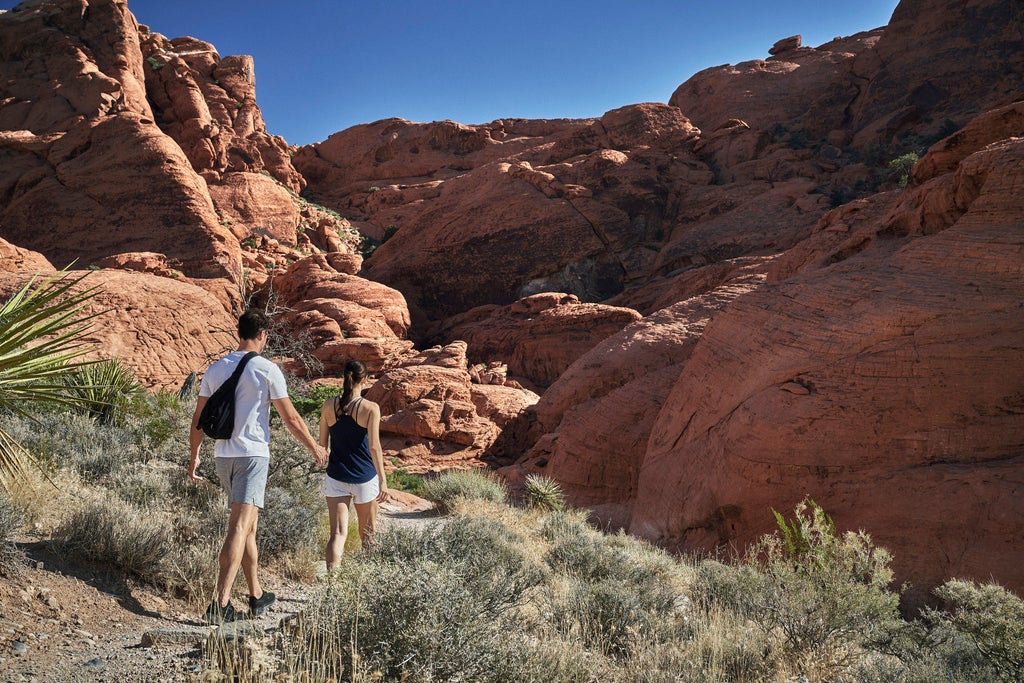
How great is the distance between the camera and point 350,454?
568 centimetres

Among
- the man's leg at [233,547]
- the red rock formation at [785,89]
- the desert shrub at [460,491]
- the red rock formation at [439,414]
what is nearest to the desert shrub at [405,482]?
the desert shrub at [460,491]

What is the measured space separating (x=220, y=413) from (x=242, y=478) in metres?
0.47

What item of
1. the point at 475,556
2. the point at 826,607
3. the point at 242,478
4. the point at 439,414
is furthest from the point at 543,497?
the point at 439,414

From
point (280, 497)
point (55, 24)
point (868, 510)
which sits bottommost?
point (868, 510)

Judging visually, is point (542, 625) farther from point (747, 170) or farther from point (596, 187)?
point (747, 170)

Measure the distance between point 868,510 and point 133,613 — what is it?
7825mm

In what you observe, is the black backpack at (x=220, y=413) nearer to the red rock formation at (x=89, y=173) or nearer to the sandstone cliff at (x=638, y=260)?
the sandstone cliff at (x=638, y=260)

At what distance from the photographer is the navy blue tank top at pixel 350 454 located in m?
5.64

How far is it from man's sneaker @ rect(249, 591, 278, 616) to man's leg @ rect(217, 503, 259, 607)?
19cm

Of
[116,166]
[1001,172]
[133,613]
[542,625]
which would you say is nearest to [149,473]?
[133,613]

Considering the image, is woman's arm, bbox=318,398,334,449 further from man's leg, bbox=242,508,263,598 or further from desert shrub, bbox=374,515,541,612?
man's leg, bbox=242,508,263,598

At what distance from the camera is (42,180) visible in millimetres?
33688

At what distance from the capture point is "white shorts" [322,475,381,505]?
5641mm

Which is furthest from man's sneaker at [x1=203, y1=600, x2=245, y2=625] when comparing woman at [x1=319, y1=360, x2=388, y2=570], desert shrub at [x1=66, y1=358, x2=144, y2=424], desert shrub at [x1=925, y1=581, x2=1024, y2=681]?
desert shrub at [x1=66, y1=358, x2=144, y2=424]
